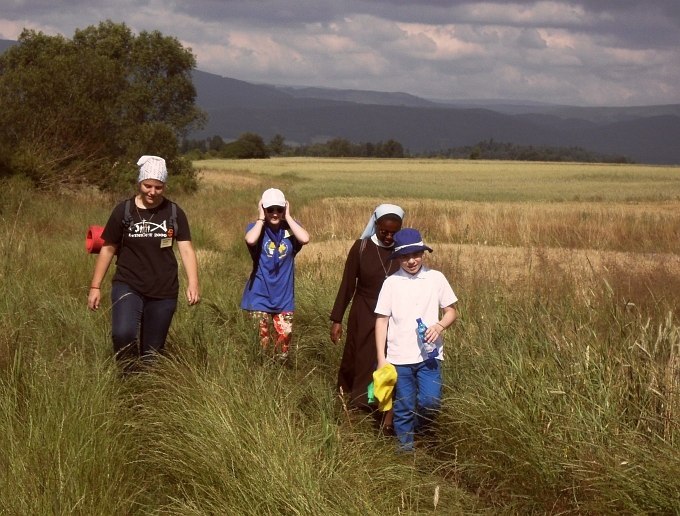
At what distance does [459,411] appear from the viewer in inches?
198

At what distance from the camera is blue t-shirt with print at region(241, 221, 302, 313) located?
683cm

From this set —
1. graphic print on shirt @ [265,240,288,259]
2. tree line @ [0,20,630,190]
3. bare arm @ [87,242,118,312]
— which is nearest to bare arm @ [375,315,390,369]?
graphic print on shirt @ [265,240,288,259]

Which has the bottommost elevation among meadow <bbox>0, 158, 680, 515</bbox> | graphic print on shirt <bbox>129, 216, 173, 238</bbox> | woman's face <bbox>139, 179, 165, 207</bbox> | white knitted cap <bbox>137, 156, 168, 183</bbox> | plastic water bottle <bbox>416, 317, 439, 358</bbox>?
meadow <bbox>0, 158, 680, 515</bbox>

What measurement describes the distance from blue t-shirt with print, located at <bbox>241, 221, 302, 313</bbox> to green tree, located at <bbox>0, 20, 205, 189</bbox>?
55.2 feet

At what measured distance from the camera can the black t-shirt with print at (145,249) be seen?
585cm

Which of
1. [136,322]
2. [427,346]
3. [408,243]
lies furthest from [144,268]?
[427,346]

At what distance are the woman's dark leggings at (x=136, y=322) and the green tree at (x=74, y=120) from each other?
17.4m

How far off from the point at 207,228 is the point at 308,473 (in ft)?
42.4

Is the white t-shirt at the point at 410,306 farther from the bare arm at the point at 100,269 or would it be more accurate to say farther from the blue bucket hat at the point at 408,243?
the bare arm at the point at 100,269

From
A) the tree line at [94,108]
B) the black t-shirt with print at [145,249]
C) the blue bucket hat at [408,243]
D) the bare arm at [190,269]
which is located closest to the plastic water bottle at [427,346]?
the blue bucket hat at [408,243]

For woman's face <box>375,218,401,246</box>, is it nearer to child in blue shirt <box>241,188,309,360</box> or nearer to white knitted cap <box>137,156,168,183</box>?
child in blue shirt <box>241,188,309,360</box>

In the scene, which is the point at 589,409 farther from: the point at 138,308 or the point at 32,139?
the point at 32,139

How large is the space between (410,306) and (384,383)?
1.62 feet

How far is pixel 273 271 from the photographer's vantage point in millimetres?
6848
